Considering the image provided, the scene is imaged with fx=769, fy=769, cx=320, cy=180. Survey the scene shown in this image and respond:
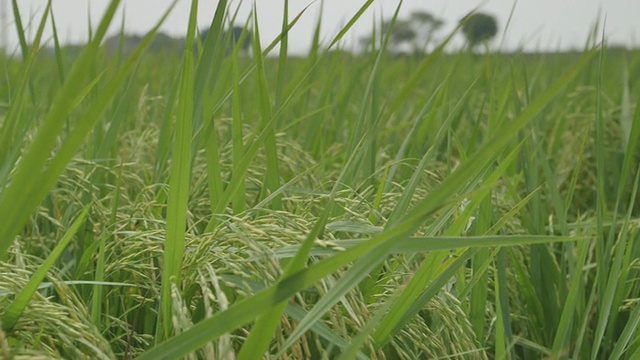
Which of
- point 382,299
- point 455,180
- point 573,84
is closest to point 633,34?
point 573,84

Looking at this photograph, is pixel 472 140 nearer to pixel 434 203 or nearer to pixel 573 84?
pixel 434 203

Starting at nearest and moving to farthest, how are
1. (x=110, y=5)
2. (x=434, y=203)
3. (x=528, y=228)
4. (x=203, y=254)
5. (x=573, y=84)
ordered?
(x=110, y=5) → (x=434, y=203) → (x=203, y=254) → (x=528, y=228) → (x=573, y=84)

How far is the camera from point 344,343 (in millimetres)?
734

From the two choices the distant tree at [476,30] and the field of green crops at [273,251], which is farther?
the distant tree at [476,30]

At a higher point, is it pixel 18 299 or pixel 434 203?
pixel 434 203

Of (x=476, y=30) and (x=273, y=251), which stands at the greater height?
(x=476, y=30)

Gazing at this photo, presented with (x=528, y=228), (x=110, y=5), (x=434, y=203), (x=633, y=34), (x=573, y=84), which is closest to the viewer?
(x=110, y=5)

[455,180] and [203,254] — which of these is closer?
[455,180]

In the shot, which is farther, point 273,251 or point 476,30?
point 476,30

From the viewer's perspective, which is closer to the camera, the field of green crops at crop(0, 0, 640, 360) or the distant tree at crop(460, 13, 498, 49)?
the field of green crops at crop(0, 0, 640, 360)

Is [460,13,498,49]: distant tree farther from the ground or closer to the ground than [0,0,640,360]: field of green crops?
farther from the ground

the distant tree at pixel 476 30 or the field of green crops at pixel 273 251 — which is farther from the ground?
the distant tree at pixel 476 30

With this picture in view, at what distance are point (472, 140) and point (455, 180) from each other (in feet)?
2.67

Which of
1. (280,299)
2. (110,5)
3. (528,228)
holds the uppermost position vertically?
(110,5)
